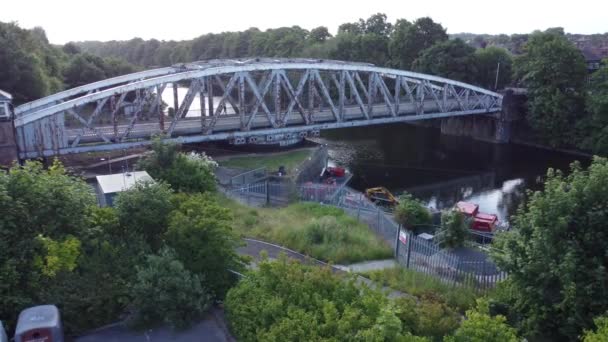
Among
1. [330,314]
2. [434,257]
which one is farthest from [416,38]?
[330,314]

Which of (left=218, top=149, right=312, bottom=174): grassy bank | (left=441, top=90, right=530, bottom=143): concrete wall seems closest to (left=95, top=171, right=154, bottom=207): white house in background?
(left=218, top=149, right=312, bottom=174): grassy bank

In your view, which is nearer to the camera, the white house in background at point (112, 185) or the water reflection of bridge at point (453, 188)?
the white house in background at point (112, 185)

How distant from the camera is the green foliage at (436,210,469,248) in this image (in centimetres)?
1951

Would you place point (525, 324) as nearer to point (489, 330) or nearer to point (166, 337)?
point (489, 330)

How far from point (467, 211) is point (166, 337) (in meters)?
21.2

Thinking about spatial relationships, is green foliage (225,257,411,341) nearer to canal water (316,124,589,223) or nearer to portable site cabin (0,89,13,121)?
portable site cabin (0,89,13,121)

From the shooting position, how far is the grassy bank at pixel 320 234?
19.4 metres

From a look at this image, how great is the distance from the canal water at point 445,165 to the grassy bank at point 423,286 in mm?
20257

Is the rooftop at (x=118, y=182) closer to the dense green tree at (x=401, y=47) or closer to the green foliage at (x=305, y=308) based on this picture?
the green foliage at (x=305, y=308)

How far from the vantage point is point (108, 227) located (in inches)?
616

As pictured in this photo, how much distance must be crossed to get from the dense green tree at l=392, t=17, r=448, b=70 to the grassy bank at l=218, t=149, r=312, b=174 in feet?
136

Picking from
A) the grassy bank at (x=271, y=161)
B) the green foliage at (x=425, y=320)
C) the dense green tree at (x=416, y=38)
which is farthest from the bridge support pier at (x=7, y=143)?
the dense green tree at (x=416, y=38)

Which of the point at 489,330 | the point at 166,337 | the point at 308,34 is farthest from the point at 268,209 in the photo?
the point at 308,34

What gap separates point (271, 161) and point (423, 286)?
24.3m
